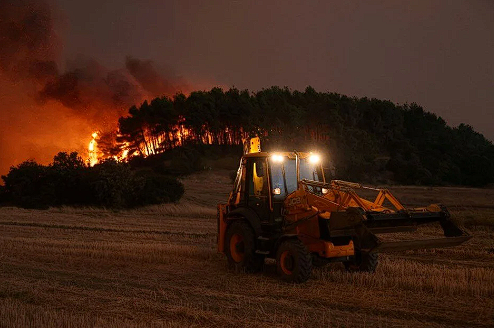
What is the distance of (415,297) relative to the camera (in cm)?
946

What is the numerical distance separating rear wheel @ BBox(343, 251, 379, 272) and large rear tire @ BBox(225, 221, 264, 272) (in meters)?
2.14

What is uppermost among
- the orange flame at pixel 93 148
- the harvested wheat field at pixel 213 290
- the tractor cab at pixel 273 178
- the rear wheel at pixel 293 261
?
the orange flame at pixel 93 148

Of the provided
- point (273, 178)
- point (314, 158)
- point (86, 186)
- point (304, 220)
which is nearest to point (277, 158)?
point (273, 178)

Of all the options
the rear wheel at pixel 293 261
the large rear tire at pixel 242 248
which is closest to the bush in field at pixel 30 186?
the large rear tire at pixel 242 248

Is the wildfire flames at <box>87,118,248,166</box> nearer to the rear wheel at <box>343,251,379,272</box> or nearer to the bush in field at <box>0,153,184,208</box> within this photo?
the bush in field at <box>0,153,184,208</box>

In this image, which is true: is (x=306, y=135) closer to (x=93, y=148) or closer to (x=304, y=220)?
(x=93, y=148)

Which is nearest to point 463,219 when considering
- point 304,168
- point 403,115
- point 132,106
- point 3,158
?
point 304,168

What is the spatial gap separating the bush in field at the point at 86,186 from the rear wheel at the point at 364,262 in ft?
85.3

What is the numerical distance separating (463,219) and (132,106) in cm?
5550

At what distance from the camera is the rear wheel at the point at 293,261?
Result: 1056cm

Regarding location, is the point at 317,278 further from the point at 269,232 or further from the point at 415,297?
the point at 415,297

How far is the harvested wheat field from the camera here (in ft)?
26.3

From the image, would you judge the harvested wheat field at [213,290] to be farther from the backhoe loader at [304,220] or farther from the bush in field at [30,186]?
the bush in field at [30,186]

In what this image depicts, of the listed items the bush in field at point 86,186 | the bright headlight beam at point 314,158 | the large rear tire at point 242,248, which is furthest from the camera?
the bush in field at point 86,186
